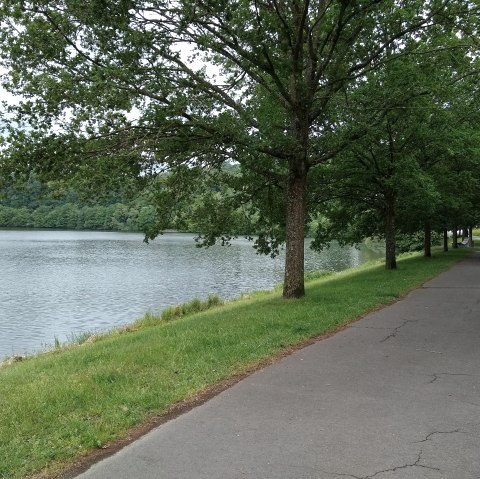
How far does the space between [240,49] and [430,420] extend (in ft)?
29.0

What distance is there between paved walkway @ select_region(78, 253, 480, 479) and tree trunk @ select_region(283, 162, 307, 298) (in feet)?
16.4

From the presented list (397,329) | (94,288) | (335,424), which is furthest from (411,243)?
(335,424)

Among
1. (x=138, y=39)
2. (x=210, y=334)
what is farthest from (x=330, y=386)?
(x=138, y=39)

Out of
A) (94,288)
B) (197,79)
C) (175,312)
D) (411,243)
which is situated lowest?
(94,288)

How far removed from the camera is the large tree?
9.73 m

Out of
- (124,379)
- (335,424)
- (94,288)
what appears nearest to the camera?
(335,424)

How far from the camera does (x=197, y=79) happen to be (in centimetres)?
1177

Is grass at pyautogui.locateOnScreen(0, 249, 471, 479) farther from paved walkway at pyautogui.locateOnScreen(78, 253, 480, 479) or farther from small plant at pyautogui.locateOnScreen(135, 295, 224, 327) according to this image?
small plant at pyautogui.locateOnScreen(135, 295, 224, 327)

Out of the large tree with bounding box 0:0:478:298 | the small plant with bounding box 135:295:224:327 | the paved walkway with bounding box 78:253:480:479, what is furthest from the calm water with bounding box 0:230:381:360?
the paved walkway with bounding box 78:253:480:479

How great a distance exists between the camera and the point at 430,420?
466cm

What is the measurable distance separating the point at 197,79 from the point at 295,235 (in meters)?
4.37

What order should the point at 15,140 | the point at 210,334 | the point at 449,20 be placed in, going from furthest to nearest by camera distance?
1. the point at 449,20
2. the point at 15,140
3. the point at 210,334

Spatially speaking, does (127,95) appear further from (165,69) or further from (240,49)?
(240,49)

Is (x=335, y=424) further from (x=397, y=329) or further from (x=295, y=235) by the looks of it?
(x=295, y=235)
